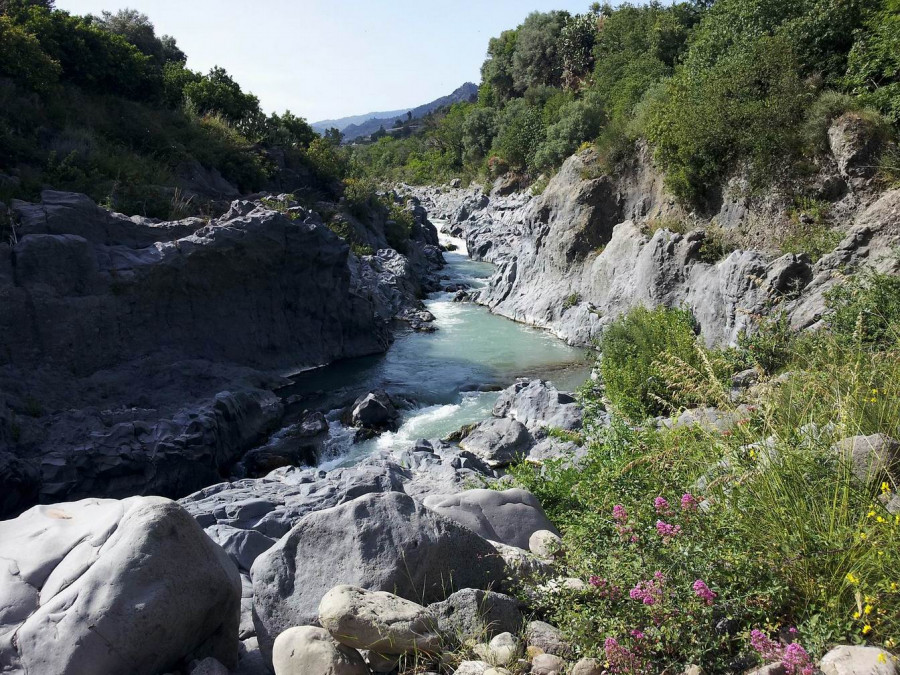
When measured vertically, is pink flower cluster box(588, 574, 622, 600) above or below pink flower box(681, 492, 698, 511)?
below

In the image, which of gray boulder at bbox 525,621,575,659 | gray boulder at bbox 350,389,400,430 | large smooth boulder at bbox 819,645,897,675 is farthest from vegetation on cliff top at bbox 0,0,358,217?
large smooth boulder at bbox 819,645,897,675

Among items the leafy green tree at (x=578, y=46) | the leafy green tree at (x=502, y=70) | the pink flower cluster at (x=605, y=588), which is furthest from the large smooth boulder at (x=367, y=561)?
the leafy green tree at (x=502, y=70)

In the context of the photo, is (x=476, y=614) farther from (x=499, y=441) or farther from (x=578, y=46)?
(x=578, y=46)

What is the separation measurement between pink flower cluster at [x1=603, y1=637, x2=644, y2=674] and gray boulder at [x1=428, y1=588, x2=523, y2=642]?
0.79m

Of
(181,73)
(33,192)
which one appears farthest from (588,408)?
(181,73)

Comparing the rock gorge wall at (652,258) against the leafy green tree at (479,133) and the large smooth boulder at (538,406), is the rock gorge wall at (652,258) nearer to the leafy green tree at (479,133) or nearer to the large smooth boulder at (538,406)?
the large smooth boulder at (538,406)

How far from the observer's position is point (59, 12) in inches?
886

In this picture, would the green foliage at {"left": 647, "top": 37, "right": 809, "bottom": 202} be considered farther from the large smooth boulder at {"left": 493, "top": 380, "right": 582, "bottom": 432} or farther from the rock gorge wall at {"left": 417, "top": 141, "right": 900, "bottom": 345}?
the large smooth boulder at {"left": 493, "top": 380, "right": 582, "bottom": 432}

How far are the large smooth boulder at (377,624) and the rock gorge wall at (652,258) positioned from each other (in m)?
6.86

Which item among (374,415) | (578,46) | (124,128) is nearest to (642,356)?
(374,415)

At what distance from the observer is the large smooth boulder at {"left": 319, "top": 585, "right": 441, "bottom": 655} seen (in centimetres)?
334

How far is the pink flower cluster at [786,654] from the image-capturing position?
252 cm

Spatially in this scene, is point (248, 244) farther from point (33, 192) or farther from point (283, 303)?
point (33, 192)

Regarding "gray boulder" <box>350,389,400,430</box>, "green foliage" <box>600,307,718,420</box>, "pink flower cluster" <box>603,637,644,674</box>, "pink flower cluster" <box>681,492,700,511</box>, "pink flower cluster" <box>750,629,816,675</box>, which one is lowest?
"gray boulder" <box>350,389,400,430</box>
